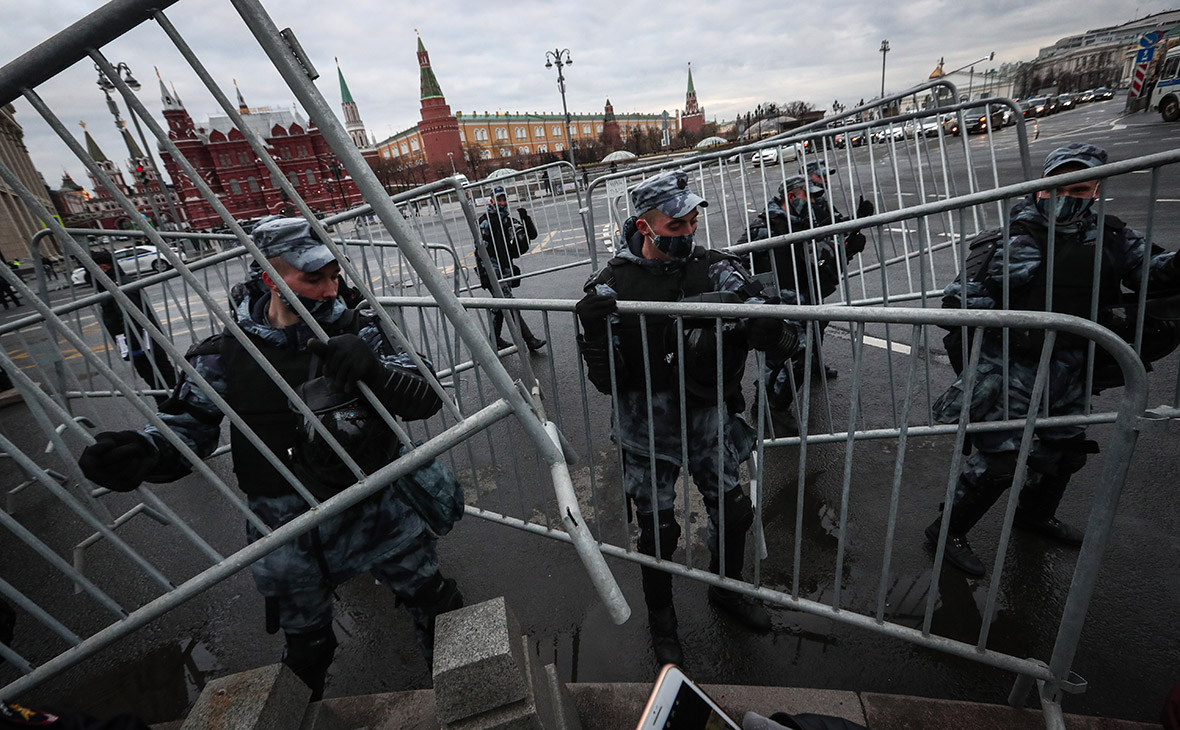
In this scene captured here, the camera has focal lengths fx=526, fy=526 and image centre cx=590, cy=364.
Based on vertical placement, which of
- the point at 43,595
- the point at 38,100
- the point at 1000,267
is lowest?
the point at 43,595

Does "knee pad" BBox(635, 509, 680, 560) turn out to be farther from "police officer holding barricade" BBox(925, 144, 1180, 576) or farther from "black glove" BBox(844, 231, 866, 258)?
"black glove" BBox(844, 231, 866, 258)

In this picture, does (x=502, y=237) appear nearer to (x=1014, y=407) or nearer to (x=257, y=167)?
(x=1014, y=407)

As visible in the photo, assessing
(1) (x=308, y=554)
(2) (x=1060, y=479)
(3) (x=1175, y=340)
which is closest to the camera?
(1) (x=308, y=554)

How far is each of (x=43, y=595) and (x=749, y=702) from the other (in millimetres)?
4398

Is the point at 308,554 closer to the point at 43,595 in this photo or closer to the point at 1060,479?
the point at 43,595

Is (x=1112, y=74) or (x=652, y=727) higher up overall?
Answer: (x=1112, y=74)

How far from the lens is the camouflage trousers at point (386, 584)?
2.05 meters

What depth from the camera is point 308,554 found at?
6.44 ft

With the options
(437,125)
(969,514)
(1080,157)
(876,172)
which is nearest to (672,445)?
(969,514)

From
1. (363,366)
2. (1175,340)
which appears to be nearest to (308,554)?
(363,366)

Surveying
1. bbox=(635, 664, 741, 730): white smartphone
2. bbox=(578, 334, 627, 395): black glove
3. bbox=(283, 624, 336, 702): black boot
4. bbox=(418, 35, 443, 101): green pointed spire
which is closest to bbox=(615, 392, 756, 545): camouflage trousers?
bbox=(578, 334, 627, 395): black glove

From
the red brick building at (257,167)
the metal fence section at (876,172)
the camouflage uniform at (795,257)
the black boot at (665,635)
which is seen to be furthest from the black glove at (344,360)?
the red brick building at (257,167)

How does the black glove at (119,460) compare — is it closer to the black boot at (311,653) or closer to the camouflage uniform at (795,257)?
the black boot at (311,653)

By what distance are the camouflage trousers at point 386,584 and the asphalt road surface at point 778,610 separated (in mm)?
520
